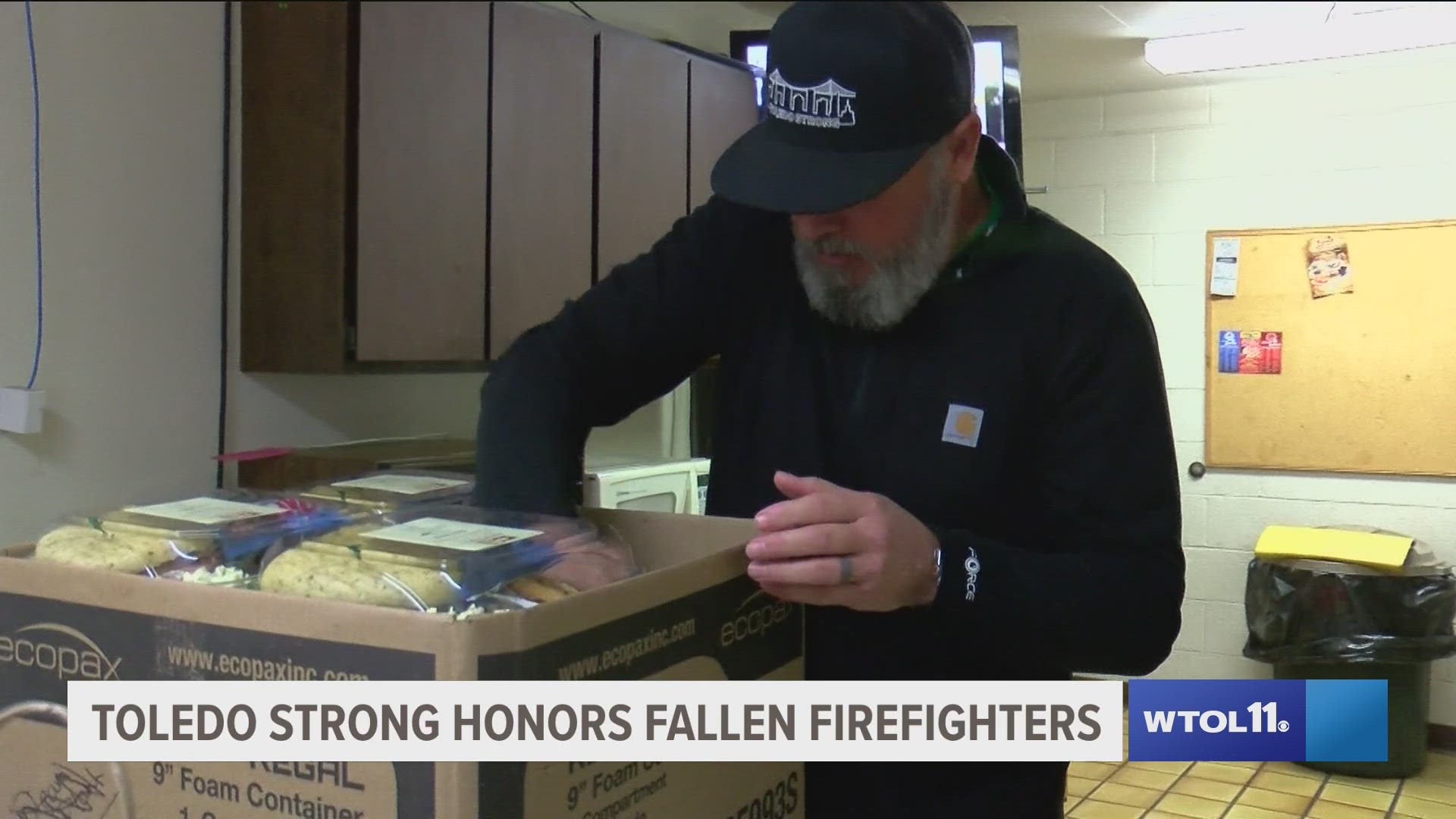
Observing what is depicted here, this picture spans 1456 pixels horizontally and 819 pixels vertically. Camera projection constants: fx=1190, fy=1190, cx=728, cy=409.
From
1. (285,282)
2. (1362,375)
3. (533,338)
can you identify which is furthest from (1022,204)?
(1362,375)

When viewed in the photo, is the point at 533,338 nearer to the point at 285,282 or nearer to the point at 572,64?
the point at 285,282

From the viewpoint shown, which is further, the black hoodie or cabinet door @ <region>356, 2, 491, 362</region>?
cabinet door @ <region>356, 2, 491, 362</region>

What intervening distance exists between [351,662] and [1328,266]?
13.5ft

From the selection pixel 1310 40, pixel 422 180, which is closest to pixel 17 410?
pixel 422 180

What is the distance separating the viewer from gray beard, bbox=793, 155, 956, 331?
3.68ft

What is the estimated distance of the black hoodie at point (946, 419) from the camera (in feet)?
3.42

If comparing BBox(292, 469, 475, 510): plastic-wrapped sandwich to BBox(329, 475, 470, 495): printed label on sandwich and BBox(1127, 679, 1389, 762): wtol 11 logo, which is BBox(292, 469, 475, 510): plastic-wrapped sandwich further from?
BBox(1127, 679, 1389, 762): wtol 11 logo

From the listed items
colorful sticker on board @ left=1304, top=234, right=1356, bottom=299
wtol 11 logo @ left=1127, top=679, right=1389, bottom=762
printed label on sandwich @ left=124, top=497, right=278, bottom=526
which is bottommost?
wtol 11 logo @ left=1127, top=679, right=1389, bottom=762

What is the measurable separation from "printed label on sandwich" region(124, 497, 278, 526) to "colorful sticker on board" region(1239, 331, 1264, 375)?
3.93 m

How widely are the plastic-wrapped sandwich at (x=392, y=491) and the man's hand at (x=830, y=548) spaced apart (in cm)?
30

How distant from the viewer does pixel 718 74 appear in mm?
3357

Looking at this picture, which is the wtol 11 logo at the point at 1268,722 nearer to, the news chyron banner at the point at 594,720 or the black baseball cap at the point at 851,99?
the news chyron banner at the point at 594,720

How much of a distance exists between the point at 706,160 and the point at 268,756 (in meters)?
2.82

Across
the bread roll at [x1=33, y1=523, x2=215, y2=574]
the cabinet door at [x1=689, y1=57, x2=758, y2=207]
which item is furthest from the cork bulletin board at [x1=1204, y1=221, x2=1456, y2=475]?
the bread roll at [x1=33, y1=523, x2=215, y2=574]
